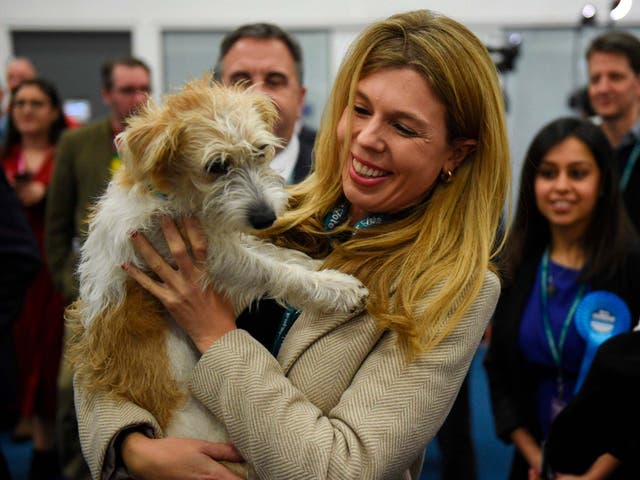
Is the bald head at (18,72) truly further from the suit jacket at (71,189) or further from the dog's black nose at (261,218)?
the dog's black nose at (261,218)

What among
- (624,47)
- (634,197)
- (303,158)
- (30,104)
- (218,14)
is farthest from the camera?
(218,14)

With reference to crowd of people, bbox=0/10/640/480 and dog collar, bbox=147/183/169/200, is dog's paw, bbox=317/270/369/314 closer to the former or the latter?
crowd of people, bbox=0/10/640/480

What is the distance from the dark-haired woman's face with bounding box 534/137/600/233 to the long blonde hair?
1.21 metres

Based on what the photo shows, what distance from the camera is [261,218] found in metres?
1.53

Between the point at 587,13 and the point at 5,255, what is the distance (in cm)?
591

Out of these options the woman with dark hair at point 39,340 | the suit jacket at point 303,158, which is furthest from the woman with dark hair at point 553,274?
the woman with dark hair at point 39,340

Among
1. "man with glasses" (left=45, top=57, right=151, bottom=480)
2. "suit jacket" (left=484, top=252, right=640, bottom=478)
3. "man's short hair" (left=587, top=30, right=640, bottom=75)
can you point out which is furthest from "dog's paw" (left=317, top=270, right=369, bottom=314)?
"man's short hair" (left=587, top=30, right=640, bottom=75)

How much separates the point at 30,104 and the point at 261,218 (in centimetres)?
375

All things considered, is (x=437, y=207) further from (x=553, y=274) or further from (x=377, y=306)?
(x=553, y=274)

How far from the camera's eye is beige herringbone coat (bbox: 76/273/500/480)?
48.4 inches

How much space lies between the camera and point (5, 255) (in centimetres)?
212

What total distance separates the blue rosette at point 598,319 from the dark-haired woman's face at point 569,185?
34cm

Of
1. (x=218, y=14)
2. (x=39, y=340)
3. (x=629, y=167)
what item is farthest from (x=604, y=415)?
(x=218, y=14)

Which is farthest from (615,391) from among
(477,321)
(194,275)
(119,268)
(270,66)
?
(270,66)
